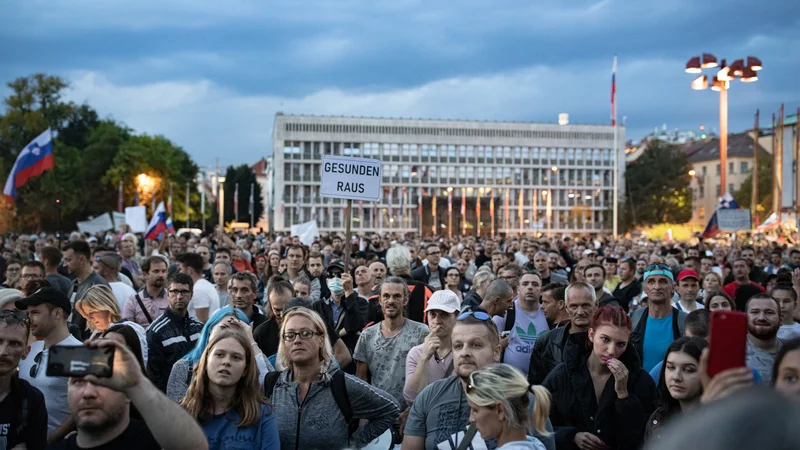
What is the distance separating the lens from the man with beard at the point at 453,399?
4.45 m

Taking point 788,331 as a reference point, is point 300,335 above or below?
above

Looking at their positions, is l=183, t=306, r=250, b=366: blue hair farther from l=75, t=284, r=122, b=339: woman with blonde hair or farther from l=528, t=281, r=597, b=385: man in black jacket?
l=528, t=281, r=597, b=385: man in black jacket

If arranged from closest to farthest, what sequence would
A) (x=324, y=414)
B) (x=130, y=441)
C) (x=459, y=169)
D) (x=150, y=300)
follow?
(x=130, y=441) → (x=324, y=414) → (x=150, y=300) → (x=459, y=169)

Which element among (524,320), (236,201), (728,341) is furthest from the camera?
(236,201)

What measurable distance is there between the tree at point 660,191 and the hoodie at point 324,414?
289ft

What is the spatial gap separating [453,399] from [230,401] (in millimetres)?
1270

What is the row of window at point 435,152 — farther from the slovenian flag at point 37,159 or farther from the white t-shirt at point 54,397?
the white t-shirt at point 54,397

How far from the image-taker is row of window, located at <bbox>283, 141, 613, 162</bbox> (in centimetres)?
9712

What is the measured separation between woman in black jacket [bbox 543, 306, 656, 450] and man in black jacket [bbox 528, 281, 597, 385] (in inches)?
25.1

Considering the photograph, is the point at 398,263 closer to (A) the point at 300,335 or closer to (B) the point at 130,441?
(A) the point at 300,335

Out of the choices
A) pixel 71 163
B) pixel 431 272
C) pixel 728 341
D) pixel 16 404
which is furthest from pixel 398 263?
pixel 71 163

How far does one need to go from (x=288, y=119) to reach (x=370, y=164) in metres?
88.4

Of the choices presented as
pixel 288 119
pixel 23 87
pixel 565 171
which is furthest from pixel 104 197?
pixel 565 171

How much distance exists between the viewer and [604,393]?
508cm
